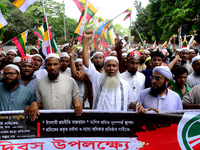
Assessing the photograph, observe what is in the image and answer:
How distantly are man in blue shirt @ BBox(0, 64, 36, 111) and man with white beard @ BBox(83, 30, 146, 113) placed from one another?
3.30ft

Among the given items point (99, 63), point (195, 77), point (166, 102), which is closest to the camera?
point (166, 102)

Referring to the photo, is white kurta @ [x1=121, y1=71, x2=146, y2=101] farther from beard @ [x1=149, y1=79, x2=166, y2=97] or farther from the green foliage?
the green foliage

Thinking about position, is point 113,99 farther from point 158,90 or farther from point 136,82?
point 136,82

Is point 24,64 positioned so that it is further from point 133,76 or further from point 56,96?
point 133,76

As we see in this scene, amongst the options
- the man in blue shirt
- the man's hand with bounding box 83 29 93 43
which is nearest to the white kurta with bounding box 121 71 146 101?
the man's hand with bounding box 83 29 93 43

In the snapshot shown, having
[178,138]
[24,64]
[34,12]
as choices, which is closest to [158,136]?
[178,138]

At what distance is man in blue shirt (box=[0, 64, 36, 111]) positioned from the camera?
3275 millimetres

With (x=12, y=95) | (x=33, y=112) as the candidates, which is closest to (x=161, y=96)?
(x=33, y=112)

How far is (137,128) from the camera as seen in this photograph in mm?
3014

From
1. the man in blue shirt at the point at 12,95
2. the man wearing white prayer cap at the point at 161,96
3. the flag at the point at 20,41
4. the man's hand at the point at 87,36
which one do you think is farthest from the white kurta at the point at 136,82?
the flag at the point at 20,41

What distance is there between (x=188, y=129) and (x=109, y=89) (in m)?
1.25

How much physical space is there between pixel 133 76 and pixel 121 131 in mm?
1390

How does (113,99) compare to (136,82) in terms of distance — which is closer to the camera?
(113,99)

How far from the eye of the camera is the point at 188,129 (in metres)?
2.97
